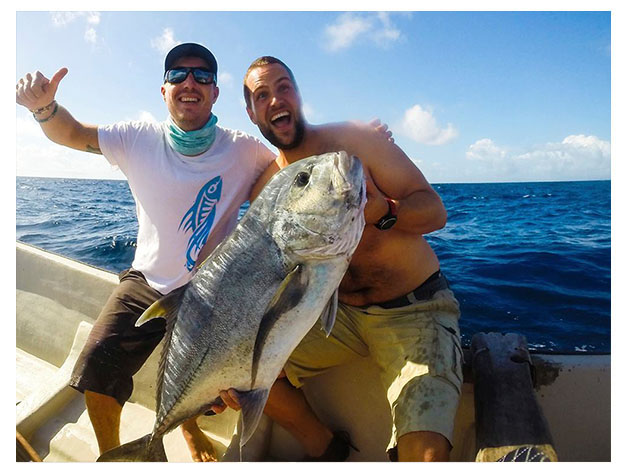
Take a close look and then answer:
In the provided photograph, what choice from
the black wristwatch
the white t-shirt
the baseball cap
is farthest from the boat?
the baseball cap

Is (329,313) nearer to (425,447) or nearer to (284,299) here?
(284,299)

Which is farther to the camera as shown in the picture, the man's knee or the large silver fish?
the man's knee

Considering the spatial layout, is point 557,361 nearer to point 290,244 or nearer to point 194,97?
point 290,244

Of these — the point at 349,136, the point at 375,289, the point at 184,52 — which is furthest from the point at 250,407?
the point at 184,52

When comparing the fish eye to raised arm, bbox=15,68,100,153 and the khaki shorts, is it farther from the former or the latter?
raised arm, bbox=15,68,100,153

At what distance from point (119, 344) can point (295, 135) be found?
1875 millimetres

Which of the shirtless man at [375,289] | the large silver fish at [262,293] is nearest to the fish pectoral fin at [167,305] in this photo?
the large silver fish at [262,293]

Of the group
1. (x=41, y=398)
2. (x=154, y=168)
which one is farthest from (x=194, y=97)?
(x=41, y=398)

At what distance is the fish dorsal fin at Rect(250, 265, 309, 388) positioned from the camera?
1.92 metres

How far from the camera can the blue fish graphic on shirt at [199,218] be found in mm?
2959

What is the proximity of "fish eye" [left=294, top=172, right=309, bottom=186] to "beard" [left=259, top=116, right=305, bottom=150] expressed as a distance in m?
1.02

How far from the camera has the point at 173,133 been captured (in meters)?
3.02

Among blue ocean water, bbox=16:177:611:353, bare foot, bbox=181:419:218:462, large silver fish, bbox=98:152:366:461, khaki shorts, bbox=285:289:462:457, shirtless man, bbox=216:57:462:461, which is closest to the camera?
large silver fish, bbox=98:152:366:461
